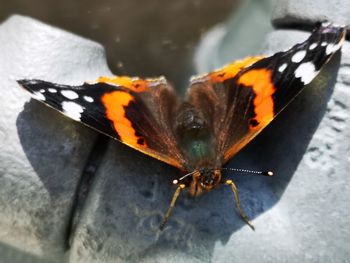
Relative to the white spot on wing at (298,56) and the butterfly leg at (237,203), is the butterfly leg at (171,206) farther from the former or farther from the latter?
the white spot on wing at (298,56)

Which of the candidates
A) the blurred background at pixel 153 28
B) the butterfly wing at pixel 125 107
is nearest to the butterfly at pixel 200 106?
the butterfly wing at pixel 125 107

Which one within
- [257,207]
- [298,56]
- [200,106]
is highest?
[298,56]

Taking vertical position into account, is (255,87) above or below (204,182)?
above

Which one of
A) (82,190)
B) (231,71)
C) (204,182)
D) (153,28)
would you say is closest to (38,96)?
(82,190)

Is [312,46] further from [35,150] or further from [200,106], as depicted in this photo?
[35,150]

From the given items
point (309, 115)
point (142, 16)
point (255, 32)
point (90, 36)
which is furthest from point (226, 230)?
point (142, 16)

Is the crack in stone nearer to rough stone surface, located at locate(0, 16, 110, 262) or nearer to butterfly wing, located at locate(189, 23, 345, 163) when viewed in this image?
rough stone surface, located at locate(0, 16, 110, 262)

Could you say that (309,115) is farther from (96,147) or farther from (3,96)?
(3,96)
